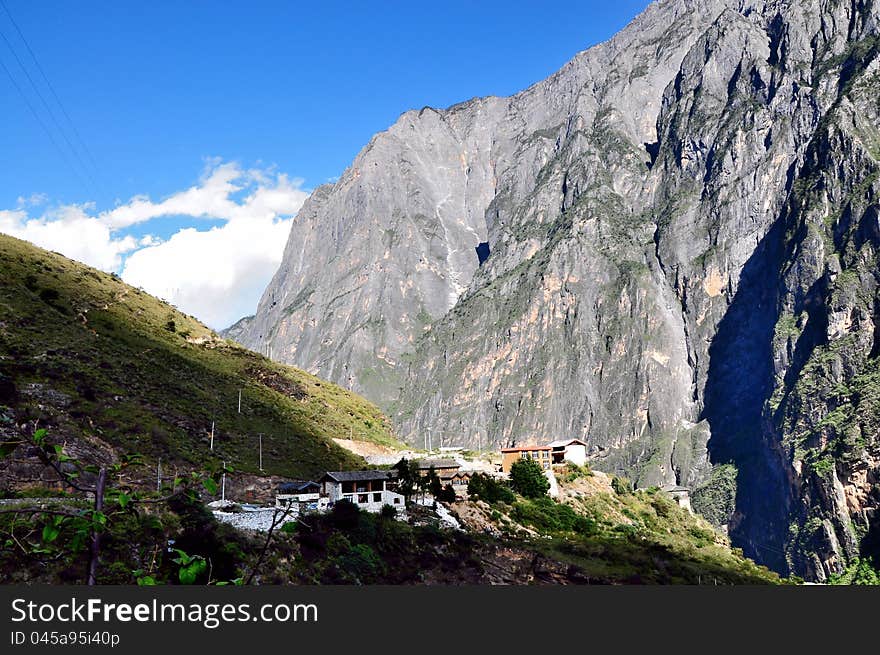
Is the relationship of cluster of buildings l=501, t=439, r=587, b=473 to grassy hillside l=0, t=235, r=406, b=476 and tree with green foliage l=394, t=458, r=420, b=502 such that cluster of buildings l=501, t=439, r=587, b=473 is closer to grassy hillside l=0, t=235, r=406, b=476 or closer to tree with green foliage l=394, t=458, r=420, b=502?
grassy hillside l=0, t=235, r=406, b=476

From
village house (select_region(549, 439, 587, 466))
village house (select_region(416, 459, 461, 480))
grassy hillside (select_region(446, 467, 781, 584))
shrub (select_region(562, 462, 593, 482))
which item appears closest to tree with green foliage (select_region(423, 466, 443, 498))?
grassy hillside (select_region(446, 467, 781, 584))

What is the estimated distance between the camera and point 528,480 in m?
93.1

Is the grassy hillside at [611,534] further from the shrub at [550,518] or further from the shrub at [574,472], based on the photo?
the shrub at [574,472]

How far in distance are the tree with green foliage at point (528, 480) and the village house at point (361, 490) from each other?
900 inches

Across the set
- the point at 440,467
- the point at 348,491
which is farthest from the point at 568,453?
A: the point at 348,491

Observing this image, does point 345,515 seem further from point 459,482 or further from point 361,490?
point 459,482

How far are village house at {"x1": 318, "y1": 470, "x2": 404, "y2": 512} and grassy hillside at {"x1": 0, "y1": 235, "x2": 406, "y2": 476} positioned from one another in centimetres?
1027

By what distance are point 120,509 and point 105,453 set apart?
193ft

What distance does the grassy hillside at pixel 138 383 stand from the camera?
71.2 meters

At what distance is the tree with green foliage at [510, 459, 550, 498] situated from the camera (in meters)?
92.4

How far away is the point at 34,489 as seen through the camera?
51.9 metres

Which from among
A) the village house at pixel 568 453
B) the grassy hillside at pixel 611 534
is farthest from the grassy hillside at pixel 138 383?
the village house at pixel 568 453

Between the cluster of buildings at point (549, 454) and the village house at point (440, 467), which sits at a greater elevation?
the cluster of buildings at point (549, 454)

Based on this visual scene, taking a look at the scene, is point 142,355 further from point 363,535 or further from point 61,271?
point 363,535
